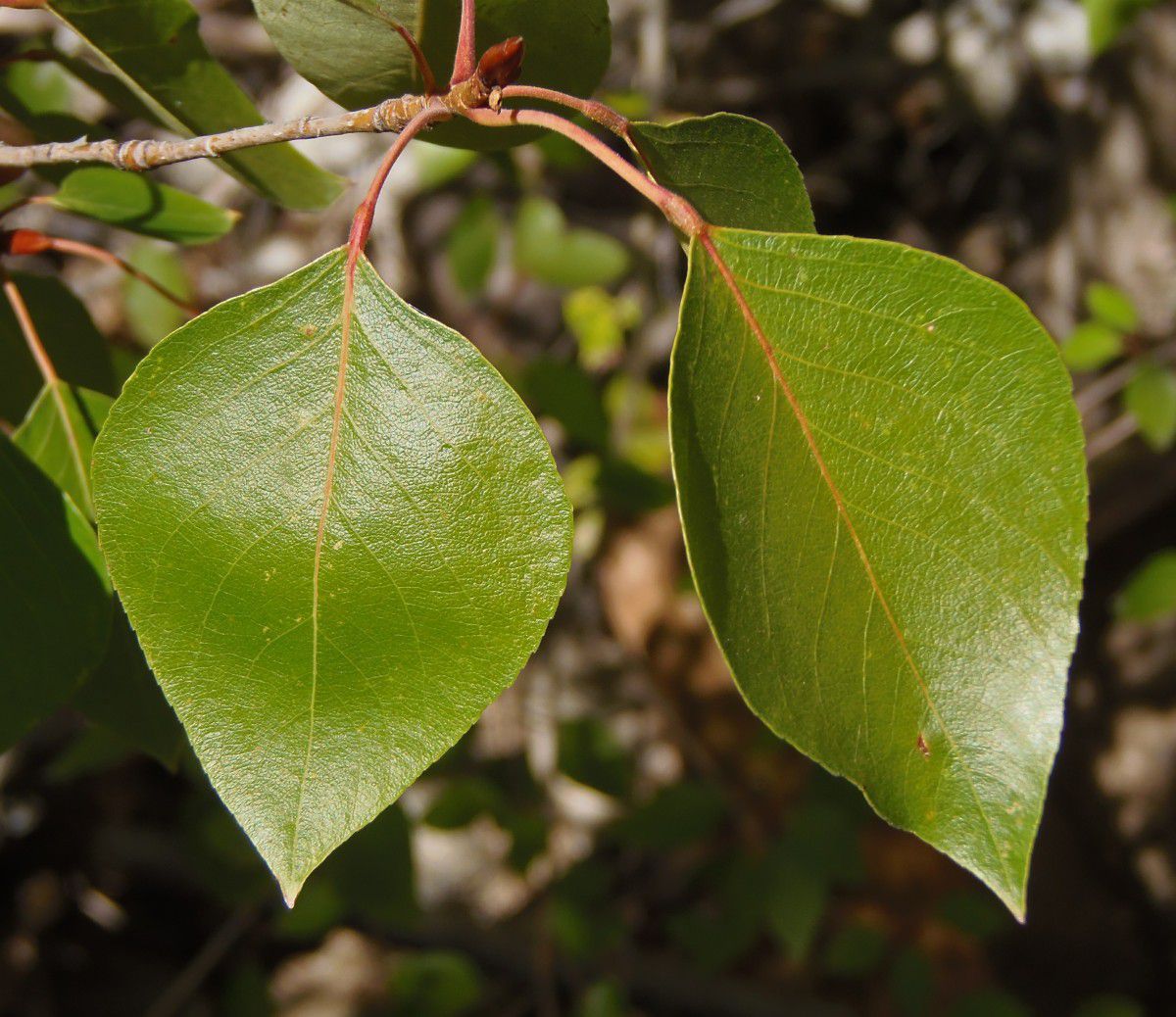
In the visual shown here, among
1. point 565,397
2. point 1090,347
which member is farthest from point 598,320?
point 1090,347

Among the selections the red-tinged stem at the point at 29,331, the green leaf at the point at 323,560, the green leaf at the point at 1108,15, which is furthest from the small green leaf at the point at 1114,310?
the red-tinged stem at the point at 29,331

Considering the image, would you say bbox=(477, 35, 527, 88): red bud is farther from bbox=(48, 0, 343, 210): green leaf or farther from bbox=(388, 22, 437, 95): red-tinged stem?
bbox=(48, 0, 343, 210): green leaf

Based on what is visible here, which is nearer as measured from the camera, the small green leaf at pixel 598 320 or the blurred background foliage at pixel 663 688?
the blurred background foliage at pixel 663 688

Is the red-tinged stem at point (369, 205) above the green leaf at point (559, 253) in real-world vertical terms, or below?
above

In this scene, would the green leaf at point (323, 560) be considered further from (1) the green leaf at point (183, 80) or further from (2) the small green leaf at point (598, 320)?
(2) the small green leaf at point (598, 320)

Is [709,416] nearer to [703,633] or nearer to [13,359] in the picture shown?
[13,359]

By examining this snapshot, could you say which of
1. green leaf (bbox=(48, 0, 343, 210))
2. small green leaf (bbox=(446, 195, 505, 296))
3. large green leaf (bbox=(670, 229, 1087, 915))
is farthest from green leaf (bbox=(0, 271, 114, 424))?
small green leaf (bbox=(446, 195, 505, 296))
